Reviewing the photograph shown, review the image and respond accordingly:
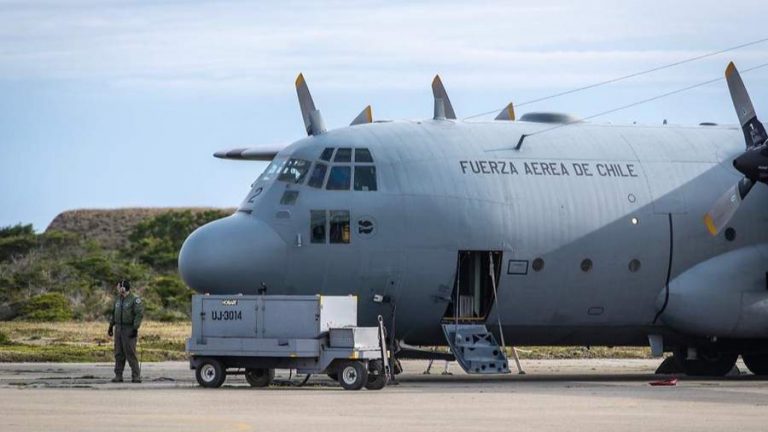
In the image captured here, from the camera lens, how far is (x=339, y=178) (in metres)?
30.2

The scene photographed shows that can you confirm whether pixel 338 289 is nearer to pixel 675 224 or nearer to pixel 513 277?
pixel 513 277

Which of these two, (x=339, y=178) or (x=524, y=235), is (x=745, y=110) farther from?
(x=339, y=178)

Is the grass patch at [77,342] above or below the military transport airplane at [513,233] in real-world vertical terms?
below

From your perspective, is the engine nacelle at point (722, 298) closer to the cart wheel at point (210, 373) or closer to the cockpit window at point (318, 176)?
the cockpit window at point (318, 176)

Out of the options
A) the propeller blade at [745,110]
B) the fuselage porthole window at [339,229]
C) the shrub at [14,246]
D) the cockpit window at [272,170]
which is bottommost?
the fuselage porthole window at [339,229]

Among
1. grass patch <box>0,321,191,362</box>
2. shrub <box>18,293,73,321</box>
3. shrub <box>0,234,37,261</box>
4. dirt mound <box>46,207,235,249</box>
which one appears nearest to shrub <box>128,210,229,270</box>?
shrub <box>0,234,37,261</box>

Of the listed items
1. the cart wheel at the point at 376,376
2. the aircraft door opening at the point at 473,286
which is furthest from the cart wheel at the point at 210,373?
the aircraft door opening at the point at 473,286

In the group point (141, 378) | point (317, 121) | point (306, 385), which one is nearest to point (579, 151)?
point (317, 121)

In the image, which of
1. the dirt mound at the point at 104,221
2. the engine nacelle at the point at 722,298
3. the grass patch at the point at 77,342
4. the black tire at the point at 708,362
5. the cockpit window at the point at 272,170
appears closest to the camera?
the cockpit window at the point at 272,170

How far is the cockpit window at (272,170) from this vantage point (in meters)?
30.8

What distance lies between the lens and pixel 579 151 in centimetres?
3225

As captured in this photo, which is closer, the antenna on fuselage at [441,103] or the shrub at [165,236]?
the antenna on fuselage at [441,103]

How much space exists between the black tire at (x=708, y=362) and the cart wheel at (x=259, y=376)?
9.41 m

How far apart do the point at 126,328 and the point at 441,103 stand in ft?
25.7
